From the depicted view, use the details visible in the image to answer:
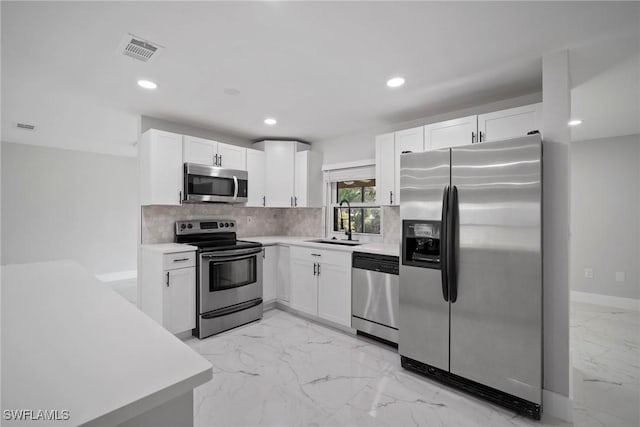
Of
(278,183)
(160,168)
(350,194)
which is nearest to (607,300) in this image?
(350,194)

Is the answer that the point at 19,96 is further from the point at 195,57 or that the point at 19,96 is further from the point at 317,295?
the point at 317,295

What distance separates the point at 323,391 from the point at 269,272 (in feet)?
6.30

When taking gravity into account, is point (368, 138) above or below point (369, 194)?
above

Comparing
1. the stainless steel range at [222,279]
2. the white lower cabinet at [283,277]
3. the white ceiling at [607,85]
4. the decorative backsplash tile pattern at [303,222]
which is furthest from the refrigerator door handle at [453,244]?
the decorative backsplash tile pattern at [303,222]

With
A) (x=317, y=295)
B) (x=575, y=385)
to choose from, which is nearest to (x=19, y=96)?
(x=317, y=295)

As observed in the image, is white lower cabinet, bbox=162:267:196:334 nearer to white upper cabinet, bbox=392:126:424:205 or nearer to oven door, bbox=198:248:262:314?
oven door, bbox=198:248:262:314

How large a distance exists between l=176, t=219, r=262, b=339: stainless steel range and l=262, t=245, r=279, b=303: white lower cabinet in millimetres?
122

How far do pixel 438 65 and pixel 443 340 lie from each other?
2083 millimetres

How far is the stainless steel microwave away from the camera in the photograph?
3.45 m

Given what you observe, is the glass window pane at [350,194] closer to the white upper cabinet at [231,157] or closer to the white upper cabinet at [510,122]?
the white upper cabinet at [231,157]

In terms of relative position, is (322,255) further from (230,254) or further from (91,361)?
(91,361)

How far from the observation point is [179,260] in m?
3.11

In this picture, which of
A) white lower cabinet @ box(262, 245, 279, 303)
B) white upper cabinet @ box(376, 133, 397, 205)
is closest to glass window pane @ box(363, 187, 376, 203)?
white upper cabinet @ box(376, 133, 397, 205)

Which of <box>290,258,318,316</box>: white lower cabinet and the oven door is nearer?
the oven door
